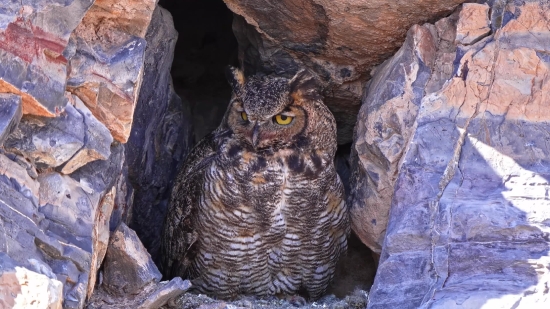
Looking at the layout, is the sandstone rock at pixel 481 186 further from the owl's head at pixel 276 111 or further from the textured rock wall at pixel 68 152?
the textured rock wall at pixel 68 152

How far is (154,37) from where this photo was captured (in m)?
3.83

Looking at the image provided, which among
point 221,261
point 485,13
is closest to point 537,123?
point 485,13

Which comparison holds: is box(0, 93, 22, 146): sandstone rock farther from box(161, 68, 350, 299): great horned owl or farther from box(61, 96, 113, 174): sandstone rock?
box(161, 68, 350, 299): great horned owl

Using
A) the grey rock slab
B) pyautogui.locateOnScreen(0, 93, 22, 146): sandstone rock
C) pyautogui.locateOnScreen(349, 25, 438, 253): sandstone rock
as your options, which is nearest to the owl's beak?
pyautogui.locateOnScreen(349, 25, 438, 253): sandstone rock

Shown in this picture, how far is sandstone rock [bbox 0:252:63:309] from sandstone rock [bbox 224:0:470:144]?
5.72 feet

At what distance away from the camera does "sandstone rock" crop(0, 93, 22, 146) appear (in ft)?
7.91

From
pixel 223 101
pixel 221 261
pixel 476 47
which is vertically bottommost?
pixel 221 261

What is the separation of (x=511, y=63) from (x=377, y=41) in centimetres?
70

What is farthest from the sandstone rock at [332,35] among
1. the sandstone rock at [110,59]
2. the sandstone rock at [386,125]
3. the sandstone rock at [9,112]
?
the sandstone rock at [9,112]

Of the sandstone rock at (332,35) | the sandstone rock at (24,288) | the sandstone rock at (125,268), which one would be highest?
the sandstone rock at (332,35)

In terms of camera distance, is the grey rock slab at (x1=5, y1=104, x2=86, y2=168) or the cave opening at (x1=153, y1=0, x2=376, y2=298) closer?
the grey rock slab at (x1=5, y1=104, x2=86, y2=168)

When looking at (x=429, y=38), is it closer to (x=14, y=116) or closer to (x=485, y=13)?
(x=485, y=13)

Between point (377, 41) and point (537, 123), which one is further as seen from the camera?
point (377, 41)

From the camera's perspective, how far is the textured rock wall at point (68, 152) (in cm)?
243
